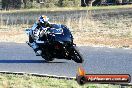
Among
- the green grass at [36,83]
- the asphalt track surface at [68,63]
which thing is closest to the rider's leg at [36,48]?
the asphalt track surface at [68,63]

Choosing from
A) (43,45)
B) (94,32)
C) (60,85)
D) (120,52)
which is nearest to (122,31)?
(94,32)

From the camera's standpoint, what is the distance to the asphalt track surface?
44.9 feet

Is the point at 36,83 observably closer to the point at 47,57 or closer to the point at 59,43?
the point at 59,43

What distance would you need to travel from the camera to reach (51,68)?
14.1 m

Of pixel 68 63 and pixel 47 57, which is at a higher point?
pixel 47 57

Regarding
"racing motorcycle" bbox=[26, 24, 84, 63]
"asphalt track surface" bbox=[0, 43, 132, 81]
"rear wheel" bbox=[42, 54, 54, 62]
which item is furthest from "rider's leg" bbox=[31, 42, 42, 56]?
"asphalt track surface" bbox=[0, 43, 132, 81]

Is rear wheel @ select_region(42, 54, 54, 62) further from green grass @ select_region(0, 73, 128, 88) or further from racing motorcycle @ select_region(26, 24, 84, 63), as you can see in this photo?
green grass @ select_region(0, 73, 128, 88)

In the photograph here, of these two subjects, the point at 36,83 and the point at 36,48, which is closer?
the point at 36,83

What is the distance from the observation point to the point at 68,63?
1498 centimetres

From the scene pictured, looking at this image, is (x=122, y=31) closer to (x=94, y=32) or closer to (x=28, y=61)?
(x=94, y=32)

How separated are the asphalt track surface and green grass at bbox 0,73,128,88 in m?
0.96

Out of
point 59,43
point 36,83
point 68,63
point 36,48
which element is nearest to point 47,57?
point 36,48

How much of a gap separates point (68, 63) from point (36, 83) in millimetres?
3314

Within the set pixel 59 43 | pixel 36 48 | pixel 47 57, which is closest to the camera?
pixel 59 43
